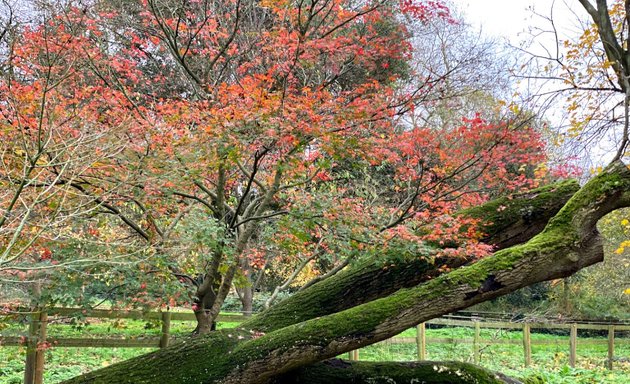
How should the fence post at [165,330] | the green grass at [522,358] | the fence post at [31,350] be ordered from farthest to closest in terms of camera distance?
the green grass at [522,358] → the fence post at [165,330] → the fence post at [31,350]

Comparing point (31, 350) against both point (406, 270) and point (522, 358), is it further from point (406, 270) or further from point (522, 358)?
point (522, 358)

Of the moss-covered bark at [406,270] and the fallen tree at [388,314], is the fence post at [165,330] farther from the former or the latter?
the fallen tree at [388,314]

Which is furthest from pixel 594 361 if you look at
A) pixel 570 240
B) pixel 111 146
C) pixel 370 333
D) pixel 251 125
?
pixel 111 146

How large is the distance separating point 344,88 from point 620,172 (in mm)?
6249

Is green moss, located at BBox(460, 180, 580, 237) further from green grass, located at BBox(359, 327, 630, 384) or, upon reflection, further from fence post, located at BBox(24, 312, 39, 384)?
fence post, located at BBox(24, 312, 39, 384)

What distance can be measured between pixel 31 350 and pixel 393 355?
6574 millimetres

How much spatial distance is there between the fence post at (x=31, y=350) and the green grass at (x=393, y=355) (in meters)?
0.14

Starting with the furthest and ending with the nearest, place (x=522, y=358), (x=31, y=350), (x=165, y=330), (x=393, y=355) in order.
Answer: (x=522, y=358), (x=393, y=355), (x=165, y=330), (x=31, y=350)

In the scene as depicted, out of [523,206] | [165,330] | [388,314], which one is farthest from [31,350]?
[523,206]

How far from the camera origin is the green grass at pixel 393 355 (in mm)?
6543

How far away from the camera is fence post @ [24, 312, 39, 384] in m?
5.44

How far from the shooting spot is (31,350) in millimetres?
5457

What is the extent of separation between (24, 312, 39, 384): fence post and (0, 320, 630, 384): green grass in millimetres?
143

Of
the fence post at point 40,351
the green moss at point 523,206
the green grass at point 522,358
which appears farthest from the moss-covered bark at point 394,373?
the fence post at point 40,351
